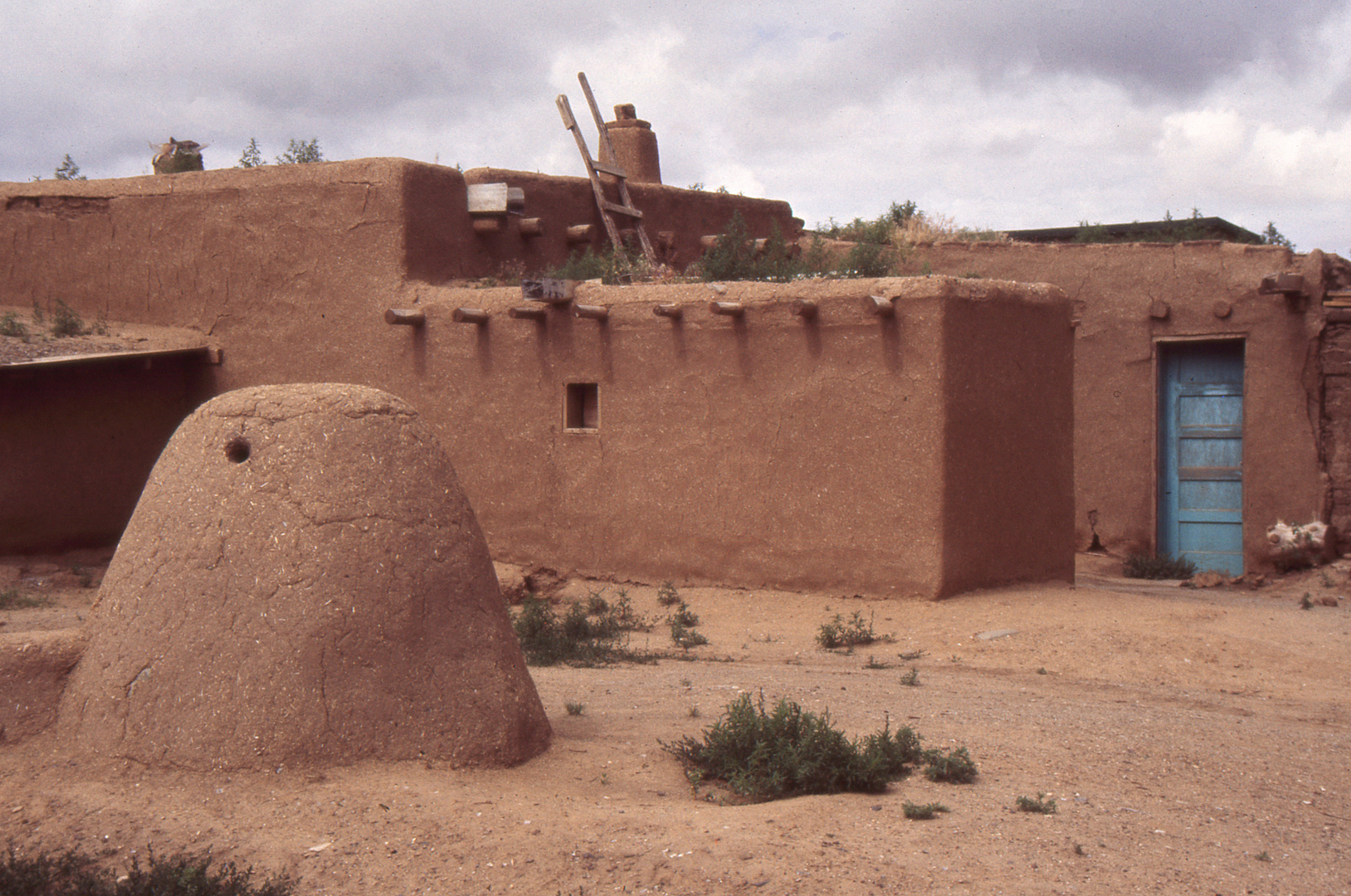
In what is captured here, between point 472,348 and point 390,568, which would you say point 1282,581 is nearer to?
point 472,348

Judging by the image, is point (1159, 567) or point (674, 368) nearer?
point (674, 368)

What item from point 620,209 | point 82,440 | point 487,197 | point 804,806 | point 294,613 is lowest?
point 804,806

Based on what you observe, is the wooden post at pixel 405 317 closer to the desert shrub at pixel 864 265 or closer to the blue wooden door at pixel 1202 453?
the desert shrub at pixel 864 265

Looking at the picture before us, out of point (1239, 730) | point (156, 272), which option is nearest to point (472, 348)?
point (156, 272)

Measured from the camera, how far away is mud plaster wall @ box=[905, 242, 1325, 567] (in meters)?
11.0

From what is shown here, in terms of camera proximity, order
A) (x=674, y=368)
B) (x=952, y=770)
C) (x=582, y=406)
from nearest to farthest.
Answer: (x=952, y=770) < (x=674, y=368) < (x=582, y=406)

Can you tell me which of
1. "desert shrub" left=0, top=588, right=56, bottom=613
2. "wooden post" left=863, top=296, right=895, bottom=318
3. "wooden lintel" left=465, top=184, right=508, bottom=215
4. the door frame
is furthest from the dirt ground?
→ the door frame

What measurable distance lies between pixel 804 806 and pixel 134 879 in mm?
2082

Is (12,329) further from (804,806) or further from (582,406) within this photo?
(804,806)

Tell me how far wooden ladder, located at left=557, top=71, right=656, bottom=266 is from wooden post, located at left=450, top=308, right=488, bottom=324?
2197mm

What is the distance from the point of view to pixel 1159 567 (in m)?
11.6

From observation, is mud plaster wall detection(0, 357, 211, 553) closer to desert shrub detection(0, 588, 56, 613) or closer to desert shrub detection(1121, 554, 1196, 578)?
desert shrub detection(0, 588, 56, 613)

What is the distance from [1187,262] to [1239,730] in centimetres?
773

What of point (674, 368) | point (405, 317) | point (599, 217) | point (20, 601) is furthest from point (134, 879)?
point (599, 217)
